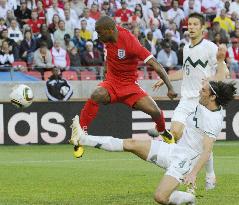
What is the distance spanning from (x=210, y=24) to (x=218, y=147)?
9.69 m

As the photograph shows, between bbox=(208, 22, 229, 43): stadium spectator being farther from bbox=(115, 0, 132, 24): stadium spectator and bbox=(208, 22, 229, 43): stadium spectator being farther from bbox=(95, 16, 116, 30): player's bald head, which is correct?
bbox=(95, 16, 116, 30): player's bald head

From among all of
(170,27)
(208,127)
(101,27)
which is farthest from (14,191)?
(170,27)

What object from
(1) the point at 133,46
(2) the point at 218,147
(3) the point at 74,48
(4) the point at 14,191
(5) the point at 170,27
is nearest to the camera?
(4) the point at 14,191

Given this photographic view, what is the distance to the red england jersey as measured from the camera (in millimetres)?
13336

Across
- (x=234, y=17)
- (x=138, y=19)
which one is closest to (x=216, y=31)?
(x=234, y=17)

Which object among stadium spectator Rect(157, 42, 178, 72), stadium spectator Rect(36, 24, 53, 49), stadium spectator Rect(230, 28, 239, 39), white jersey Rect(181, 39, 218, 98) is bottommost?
stadium spectator Rect(157, 42, 178, 72)

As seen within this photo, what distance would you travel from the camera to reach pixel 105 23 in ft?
42.7

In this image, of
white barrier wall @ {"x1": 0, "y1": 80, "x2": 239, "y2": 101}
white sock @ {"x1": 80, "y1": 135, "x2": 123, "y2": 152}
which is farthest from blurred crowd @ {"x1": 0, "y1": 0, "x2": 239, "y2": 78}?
Result: white sock @ {"x1": 80, "y1": 135, "x2": 123, "y2": 152}

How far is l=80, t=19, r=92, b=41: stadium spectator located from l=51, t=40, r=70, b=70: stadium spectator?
1.41 meters

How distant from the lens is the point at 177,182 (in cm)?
1003

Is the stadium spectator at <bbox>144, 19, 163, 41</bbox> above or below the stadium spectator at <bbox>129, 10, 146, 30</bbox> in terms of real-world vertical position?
below

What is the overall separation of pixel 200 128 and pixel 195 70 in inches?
138

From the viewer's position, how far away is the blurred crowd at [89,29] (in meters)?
25.0

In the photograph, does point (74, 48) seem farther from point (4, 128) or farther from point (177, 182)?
point (177, 182)
